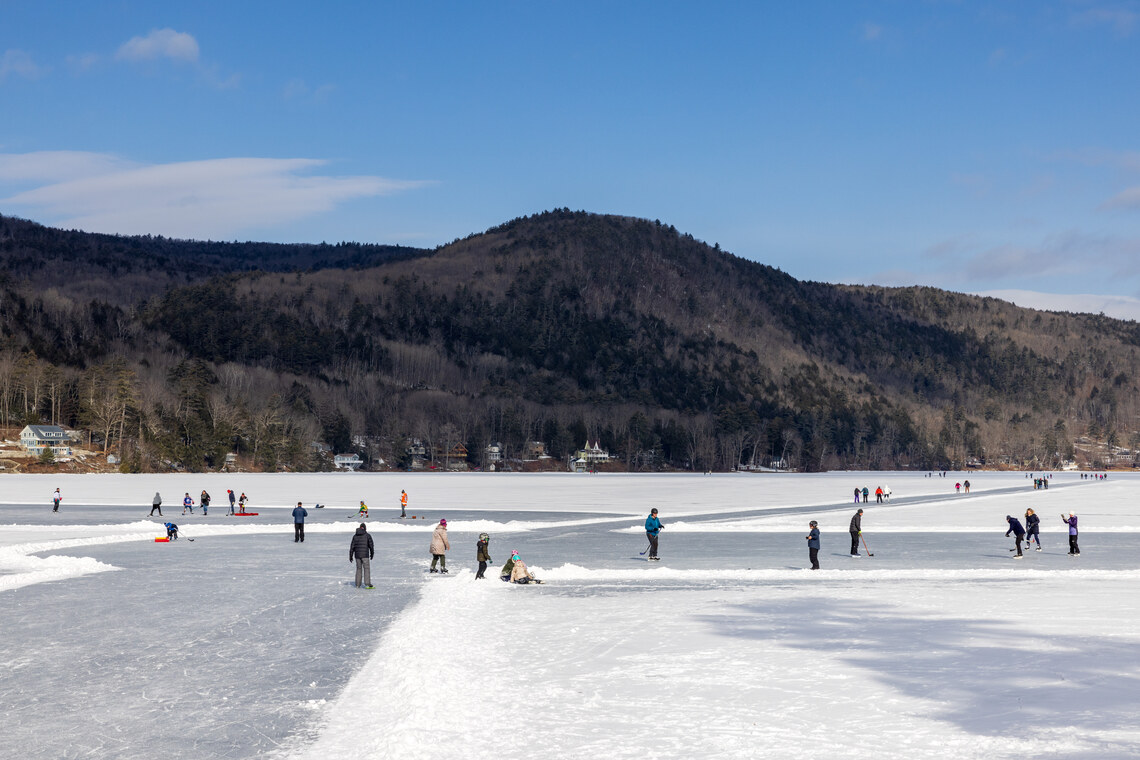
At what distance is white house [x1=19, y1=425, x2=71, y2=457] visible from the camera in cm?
10918

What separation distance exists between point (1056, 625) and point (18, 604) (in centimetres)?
1966

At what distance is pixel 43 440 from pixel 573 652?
115051 millimetres

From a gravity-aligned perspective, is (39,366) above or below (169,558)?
above

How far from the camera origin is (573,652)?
1487 cm

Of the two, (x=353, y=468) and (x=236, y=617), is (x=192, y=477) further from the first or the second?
(x=236, y=617)

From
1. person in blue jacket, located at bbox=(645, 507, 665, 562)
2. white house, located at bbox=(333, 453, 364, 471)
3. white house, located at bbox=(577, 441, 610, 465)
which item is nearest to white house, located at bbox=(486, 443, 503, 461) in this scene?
white house, located at bbox=(577, 441, 610, 465)

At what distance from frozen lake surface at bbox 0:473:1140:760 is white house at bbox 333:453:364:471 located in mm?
113221

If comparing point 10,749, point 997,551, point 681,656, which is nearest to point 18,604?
point 10,749

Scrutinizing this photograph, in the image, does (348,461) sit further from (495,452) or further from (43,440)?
(43,440)

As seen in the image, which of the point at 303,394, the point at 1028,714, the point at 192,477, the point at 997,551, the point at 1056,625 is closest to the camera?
→ the point at 1028,714

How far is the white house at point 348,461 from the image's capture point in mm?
144663

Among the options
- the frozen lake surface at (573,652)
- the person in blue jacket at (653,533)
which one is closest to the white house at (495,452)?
the frozen lake surface at (573,652)

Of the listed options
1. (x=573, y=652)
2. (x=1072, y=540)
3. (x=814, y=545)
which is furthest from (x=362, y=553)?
(x=1072, y=540)

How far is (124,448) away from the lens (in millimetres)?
112062
